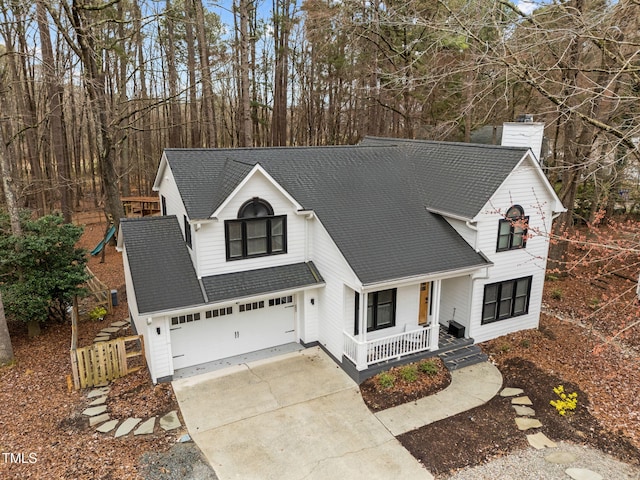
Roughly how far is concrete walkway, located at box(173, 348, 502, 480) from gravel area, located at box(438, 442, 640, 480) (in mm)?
1207

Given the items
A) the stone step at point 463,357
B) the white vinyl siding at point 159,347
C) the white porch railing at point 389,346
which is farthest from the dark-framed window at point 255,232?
the stone step at point 463,357

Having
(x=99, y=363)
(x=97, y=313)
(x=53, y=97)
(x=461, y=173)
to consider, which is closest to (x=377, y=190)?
(x=461, y=173)

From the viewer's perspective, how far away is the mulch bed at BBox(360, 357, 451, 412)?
35.6 ft

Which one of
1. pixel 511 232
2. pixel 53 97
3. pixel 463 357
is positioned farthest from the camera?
pixel 53 97

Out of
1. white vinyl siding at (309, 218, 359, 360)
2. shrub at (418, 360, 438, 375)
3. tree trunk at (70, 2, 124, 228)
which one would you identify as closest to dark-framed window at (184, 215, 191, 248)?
white vinyl siding at (309, 218, 359, 360)

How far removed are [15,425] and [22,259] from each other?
5502mm

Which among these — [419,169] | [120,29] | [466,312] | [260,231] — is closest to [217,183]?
[260,231]

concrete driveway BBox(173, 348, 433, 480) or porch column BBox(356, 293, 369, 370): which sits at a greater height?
porch column BBox(356, 293, 369, 370)

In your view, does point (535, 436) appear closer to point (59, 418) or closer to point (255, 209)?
point (255, 209)

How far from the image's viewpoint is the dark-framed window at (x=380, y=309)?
490 inches

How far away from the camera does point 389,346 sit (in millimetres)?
12164

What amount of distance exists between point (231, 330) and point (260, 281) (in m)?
1.80

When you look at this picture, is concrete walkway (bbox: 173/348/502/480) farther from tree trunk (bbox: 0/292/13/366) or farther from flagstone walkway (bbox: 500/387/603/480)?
tree trunk (bbox: 0/292/13/366)

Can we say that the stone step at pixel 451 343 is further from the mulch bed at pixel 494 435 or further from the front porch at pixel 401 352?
the mulch bed at pixel 494 435
